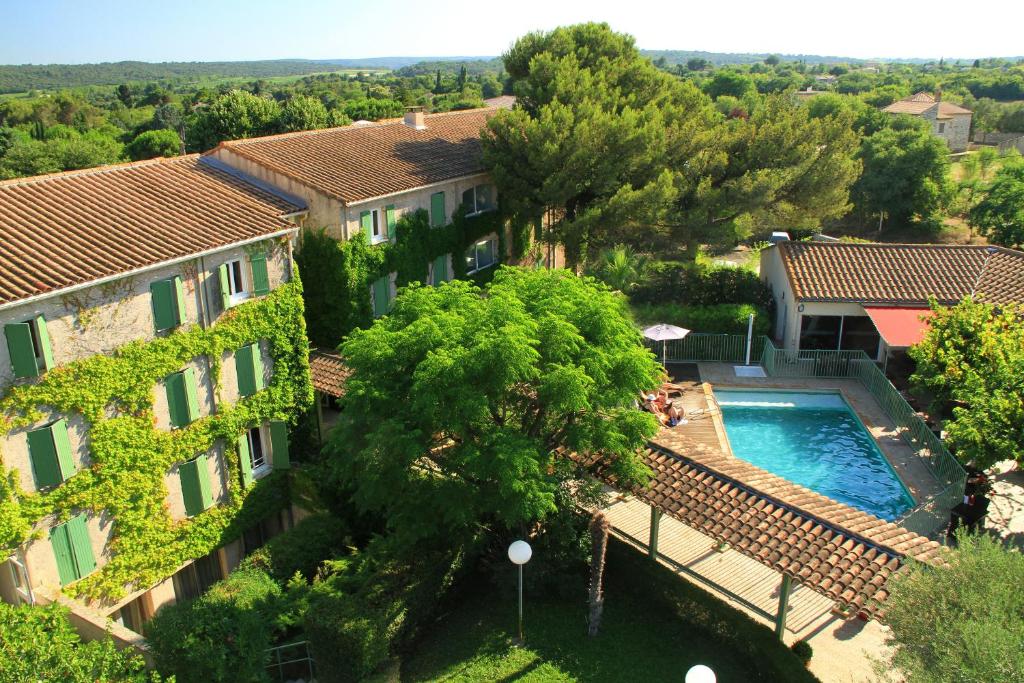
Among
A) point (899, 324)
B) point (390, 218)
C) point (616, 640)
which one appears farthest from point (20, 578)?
point (899, 324)

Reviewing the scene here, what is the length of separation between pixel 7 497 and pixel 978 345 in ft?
102

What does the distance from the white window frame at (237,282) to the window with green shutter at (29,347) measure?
6318mm

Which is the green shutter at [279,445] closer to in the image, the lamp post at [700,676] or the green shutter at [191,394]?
the green shutter at [191,394]

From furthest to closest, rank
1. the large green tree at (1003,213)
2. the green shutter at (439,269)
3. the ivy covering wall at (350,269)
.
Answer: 1. the large green tree at (1003,213)
2. the green shutter at (439,269)
3. the ivy covering wall at (350,269)

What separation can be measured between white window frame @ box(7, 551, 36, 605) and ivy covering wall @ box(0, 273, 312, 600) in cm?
69

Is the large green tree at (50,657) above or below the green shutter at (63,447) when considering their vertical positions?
below

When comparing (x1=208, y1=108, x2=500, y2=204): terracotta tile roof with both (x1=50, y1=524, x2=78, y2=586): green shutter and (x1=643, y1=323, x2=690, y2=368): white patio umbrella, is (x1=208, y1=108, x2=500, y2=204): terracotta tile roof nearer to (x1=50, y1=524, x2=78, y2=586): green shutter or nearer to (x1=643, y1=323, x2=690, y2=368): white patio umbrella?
(x1=643, y1=323, x2=690, y2=368): white patio umbrella

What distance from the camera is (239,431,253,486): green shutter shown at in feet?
89.4

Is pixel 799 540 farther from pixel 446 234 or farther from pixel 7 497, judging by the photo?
pixel 446 234

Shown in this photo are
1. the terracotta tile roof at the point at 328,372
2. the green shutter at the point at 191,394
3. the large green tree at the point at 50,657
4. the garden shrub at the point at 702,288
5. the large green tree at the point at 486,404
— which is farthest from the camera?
the garden shrub at the point at 702,288

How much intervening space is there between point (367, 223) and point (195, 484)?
1489 centimetres

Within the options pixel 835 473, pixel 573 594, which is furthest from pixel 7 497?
pixel 835 473

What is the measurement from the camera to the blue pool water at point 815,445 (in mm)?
31000

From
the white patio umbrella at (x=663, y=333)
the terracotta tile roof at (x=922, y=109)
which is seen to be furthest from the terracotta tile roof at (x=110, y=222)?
the terracotta tile roof at (x=922, y=109)
